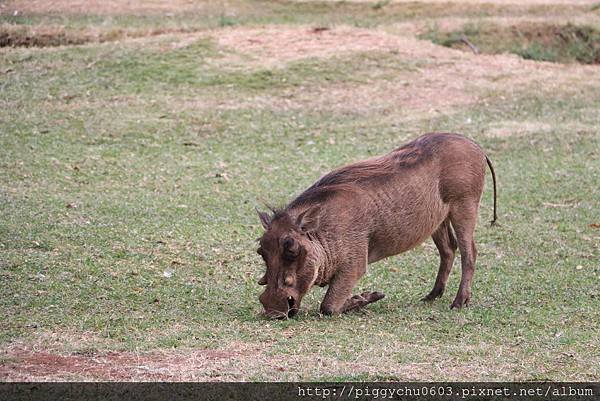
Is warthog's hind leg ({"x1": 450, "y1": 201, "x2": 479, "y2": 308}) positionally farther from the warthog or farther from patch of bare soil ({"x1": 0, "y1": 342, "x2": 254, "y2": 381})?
patch of bare soil ({"x1": 0, "y1": 342, "x2": 254, "y2": 381})

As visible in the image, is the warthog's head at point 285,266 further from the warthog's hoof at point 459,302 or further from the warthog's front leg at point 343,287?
the warthog's hoof at point 459,302

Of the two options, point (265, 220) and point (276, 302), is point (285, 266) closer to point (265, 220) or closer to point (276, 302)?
point (276, 302)

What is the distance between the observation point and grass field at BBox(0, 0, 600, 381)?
577 cm

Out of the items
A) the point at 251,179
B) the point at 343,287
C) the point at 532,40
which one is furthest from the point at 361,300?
the point at 532,40

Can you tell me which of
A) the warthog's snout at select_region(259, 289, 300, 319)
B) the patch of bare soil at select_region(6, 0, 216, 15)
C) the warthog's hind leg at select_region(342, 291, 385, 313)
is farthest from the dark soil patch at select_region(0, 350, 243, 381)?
the patch of bare soil at select_region(6, 0, 216, 15)

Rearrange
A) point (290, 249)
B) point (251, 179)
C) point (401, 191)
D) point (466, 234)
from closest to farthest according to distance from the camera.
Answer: point (290, 249) → point (401, 191) → point (466, 234) → point (251, 179)

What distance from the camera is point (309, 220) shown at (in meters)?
6.54

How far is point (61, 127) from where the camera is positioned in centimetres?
1332

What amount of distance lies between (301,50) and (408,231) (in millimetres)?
9296

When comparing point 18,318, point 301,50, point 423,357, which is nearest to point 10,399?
point 18,318

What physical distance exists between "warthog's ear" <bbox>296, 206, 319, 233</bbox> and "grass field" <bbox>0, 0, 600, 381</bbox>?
584mm

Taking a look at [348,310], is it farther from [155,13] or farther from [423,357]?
[155,13]

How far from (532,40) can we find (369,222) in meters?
11.7

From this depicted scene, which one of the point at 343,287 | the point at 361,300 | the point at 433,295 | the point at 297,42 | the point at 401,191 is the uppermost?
the point at 401,191
